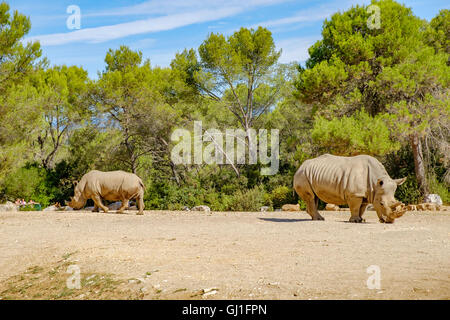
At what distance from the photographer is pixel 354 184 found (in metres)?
12.2

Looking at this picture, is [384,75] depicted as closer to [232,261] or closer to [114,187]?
[114,187]

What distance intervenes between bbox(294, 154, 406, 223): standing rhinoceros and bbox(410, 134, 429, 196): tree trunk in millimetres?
7623

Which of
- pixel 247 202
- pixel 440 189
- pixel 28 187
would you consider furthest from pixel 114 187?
pixel 440 189

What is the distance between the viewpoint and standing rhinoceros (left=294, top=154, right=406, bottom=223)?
A: 38.6 ft

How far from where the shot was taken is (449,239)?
9.30 metres

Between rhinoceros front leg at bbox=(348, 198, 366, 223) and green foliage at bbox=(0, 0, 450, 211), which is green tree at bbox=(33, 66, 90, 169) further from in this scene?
rhinoceros front leg at bbox=(348, 198, 366, 223)

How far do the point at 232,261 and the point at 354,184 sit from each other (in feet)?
19.5

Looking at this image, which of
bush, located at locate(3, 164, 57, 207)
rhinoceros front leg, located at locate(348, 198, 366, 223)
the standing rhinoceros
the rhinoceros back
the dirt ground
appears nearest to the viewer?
the dirt ground

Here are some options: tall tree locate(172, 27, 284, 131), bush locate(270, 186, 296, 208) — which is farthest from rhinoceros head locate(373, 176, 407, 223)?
tall tree locate(172, 27, 284, 131)

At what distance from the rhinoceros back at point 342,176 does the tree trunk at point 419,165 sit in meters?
7.62

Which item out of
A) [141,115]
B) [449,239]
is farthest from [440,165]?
[141,115]

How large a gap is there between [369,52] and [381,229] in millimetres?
11174

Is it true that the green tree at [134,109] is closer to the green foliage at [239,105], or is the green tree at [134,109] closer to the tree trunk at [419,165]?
the green foliage at [239,105]

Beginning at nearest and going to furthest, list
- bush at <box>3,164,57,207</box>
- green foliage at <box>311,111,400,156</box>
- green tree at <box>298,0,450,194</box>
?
1. green foliage at <box>311,111,400,156</box>
2. green tree at <box>298,0,450,194</box>
3. bush at <box>3,164,57,207</box>
